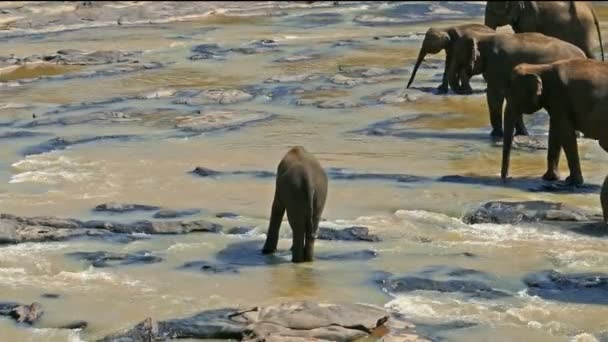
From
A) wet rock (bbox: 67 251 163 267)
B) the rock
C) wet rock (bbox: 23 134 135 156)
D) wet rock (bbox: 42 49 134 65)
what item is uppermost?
the rock

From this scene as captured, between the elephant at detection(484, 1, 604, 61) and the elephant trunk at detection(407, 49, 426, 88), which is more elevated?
the elephant at detection(484, 1, 604, 61)

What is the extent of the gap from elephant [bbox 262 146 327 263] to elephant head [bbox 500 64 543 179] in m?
4.08

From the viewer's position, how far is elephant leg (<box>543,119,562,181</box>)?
49.7ft

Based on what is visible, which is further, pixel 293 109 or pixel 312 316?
pixel 293 109

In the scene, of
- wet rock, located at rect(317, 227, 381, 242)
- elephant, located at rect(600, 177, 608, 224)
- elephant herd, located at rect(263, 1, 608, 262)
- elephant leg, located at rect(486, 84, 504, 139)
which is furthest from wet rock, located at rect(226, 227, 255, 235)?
elephant leg, located at rect(486, 84, 504, 139)

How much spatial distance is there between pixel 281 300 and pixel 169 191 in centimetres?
461

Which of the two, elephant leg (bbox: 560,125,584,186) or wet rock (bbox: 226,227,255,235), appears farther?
elephant leg (bbox: 560,125,584,186)

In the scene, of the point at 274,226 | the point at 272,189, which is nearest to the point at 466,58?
the point at 272,189

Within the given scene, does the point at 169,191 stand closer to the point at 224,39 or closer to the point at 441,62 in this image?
the point at 441,62

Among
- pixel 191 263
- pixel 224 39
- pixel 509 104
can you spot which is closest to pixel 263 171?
pixel 509 104

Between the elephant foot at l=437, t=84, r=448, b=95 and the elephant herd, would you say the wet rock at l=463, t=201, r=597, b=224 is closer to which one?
the elephant herd

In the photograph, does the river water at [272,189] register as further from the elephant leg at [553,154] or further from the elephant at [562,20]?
the elephant at [562,20]

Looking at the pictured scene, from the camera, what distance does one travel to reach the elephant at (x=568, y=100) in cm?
1477

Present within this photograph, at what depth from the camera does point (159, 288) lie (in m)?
11.2
